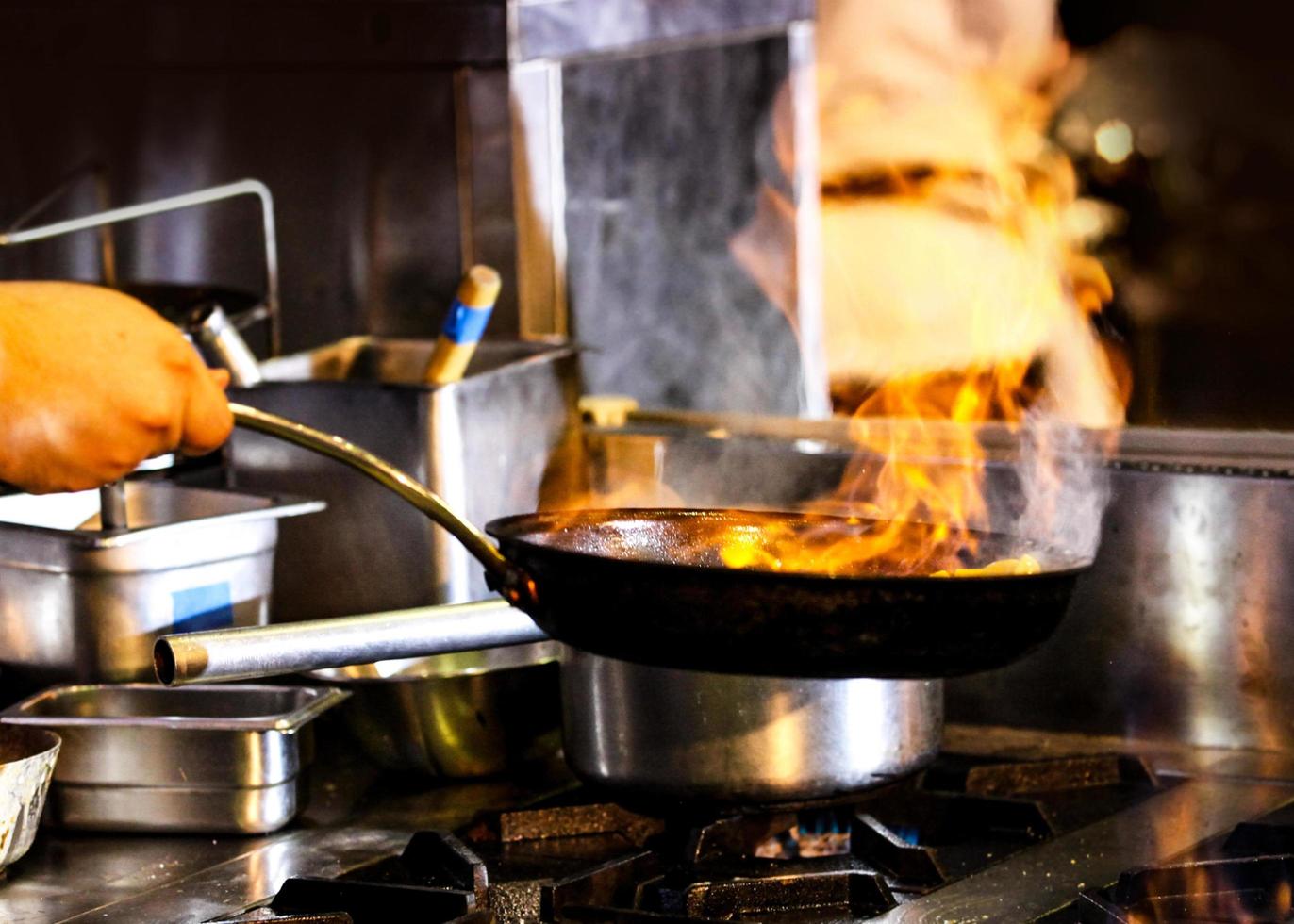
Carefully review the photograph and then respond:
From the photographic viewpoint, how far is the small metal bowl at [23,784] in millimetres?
1140

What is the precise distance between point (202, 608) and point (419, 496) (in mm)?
371

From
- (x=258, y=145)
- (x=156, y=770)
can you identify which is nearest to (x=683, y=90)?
(x=258, y=145)

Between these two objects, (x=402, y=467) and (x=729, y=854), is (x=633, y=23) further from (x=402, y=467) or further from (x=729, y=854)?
(x=729, y=854)

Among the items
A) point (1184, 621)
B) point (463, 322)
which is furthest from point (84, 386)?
point (1184, 621)

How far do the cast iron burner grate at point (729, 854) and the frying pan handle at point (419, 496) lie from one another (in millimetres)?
225

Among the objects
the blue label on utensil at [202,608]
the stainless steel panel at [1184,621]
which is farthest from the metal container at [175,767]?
the stainless steel panel at [1184,621]

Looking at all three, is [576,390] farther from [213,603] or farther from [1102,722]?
[1102,722]

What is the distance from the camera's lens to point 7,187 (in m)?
1.85

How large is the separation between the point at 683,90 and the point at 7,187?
805mm

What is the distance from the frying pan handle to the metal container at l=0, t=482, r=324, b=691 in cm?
27

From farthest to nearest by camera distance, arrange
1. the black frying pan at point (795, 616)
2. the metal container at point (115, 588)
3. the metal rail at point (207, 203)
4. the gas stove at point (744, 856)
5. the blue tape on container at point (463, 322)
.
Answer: the metal rail at point (207, 203) → the blue tape on container at point (463, 322) → the metal container at point (115, 588) → the gas stove at point (744, 856) → the black frying pan at point (795, 616)

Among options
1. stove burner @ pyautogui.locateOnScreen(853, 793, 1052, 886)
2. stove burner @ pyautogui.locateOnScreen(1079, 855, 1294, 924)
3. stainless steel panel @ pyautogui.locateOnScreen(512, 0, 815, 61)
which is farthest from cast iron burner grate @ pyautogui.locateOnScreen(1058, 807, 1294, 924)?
stainless steel panel @ pyautogui.locateOnScreen(512, 0, 815, 61)

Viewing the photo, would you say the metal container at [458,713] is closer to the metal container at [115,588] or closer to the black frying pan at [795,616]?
the metal container at [115,588]

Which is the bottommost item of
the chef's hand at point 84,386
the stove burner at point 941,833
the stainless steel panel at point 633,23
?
the stove burner at point 941,833
